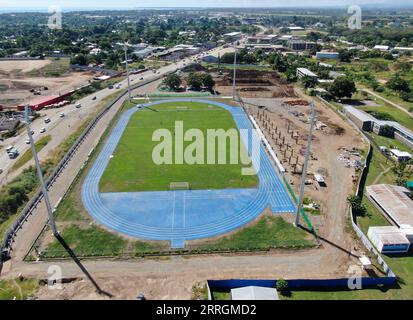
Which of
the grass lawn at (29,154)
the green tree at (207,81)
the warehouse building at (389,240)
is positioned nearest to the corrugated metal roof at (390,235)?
the warehouse building at (389,240)

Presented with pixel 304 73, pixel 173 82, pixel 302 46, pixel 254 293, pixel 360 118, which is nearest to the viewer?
pixel 254 293

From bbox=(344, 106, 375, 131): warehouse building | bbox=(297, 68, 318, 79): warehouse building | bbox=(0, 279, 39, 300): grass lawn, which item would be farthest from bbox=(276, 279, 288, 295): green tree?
bbox=(297, 68, 318, 79): warehouse building

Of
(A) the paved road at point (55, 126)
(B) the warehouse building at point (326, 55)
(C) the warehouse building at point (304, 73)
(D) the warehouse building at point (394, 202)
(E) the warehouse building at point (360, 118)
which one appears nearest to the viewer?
(D) the warehouse building at point (394, 202)

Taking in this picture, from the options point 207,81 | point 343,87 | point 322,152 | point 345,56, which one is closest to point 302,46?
point 345,56

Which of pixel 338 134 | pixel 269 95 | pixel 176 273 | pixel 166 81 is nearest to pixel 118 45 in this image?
pixel 166 81

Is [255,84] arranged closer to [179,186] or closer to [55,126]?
[55,126]

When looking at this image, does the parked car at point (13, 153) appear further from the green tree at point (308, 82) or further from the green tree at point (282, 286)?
the green tree at point (308, 82)

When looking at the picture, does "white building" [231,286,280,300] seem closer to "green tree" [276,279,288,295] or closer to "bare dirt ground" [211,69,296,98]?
"green tree" [276,279,288,295]

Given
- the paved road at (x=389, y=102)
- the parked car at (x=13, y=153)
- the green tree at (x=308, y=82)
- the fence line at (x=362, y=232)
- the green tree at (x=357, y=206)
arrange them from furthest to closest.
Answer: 1. the green tree at (x=308, y=82)
2. the paved road at (x=389, y=102)
3. the parked car at (x=13, y=153)
4. the green tree at (x=357, y=206)
5. the fence line at (x=362, y=232)
